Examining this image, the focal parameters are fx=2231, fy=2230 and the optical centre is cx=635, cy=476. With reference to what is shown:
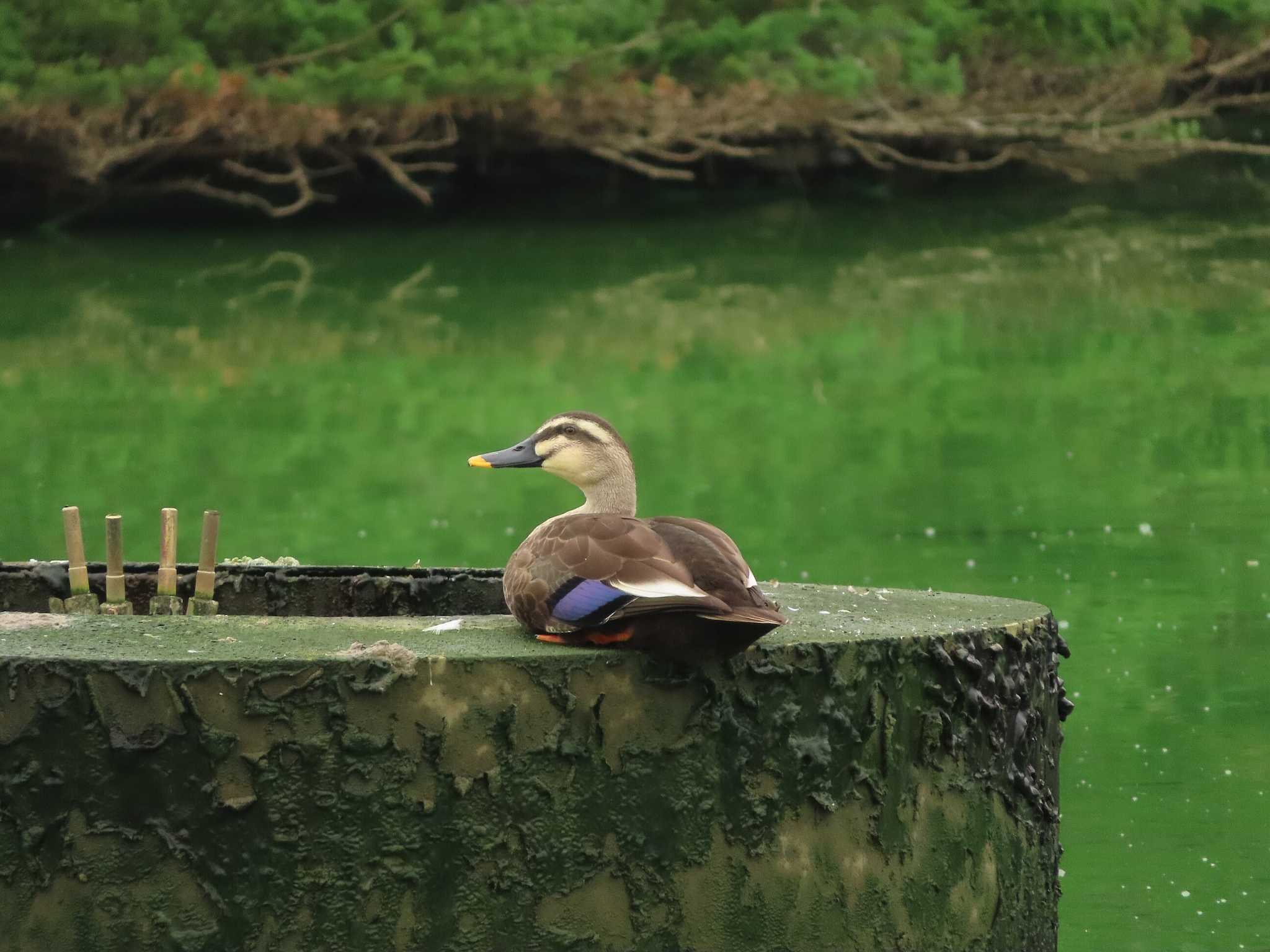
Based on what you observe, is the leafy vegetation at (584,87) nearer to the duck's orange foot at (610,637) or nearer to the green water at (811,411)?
the green water at (811,411)

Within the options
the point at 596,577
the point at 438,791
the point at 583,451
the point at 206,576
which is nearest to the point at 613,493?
the point at 583,451

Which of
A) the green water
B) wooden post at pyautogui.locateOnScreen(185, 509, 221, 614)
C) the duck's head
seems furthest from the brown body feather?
the green water

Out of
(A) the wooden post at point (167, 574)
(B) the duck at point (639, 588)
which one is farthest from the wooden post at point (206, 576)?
(B) the duck at point (639, 588)

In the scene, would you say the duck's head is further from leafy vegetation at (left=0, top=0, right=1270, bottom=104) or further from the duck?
leafy vegetation at (left=0, top=0, right=1270, bottom=104)

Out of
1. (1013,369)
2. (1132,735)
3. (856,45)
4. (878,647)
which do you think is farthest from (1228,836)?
(856,45)

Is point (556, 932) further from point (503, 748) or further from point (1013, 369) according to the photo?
point (1013, 369)

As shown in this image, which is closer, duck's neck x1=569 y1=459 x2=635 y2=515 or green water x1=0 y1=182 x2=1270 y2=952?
duck's neck x1=569 y1=459 x2=635 y2=515

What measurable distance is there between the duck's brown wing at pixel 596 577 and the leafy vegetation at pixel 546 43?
12.3 meters

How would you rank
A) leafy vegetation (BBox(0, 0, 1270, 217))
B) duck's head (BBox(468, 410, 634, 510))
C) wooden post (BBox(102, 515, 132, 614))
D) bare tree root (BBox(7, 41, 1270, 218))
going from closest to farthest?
1. duck's head (BBox(468, 410, 634, 510))
2. wooden post (BBox(102, 515, 132, 614))
3. leafy vegetation (BBox(0, 0, 1270, 217))
4. bare tree root (BBox(7, 41, 1270, 218))

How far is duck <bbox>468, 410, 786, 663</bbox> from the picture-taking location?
9.80ft

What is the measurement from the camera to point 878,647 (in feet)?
10.4

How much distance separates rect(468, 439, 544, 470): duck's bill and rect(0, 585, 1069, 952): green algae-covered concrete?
1.32 feet

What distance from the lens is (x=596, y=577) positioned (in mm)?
3086

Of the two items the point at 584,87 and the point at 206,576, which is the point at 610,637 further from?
the point at 584,87
